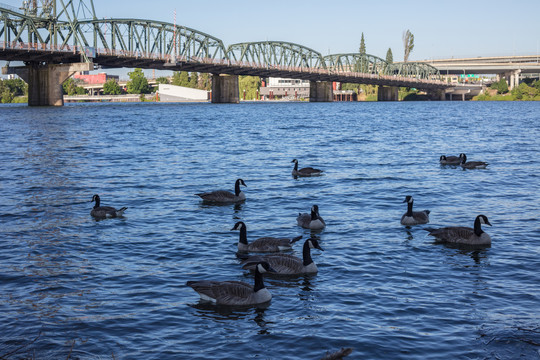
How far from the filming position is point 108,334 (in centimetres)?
1180

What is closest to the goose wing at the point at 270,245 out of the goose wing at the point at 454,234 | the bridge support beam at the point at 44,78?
the goose wing at the point at 454,234

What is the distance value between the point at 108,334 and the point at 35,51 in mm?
120060

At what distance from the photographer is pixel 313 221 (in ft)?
66.4

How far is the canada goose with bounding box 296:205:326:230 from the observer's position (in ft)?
66.4

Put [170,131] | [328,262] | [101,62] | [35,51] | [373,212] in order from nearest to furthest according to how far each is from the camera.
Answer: [328,262], [373,212], [170,131], [35,51], [101,62]

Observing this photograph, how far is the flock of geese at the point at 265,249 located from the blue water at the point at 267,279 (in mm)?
319

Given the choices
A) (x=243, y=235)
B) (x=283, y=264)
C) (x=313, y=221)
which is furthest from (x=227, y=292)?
(x=313, y=221)

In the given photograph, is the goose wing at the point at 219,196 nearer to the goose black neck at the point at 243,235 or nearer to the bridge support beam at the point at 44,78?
the goose black neck at the point at 243,235

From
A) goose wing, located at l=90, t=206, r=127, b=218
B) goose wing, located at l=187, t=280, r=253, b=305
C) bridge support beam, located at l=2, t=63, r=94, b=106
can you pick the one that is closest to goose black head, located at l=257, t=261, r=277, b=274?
goose wing, located at l=187, t=280, r=253, b=305

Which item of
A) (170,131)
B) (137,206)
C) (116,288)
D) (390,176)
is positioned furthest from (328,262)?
(170,131)

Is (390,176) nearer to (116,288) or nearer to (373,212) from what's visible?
(373,212)

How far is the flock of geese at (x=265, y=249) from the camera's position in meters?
13.2

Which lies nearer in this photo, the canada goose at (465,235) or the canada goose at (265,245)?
the canada goose at (265,245)

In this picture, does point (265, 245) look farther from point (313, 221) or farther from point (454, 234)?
point (454, 234)
